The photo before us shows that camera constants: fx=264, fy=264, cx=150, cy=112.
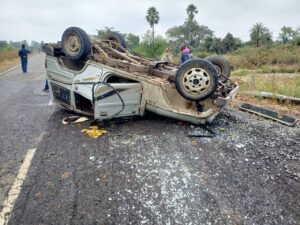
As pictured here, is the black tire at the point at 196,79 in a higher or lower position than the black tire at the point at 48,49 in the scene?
lower

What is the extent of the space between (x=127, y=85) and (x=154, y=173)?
186cm

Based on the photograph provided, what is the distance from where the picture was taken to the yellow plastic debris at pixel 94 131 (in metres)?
4.36

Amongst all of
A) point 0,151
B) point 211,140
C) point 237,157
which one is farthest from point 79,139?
point 237,157

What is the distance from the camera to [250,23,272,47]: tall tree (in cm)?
3755

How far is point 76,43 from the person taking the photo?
5125 mm

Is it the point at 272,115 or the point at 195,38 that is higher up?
Answer: the point at 195,38

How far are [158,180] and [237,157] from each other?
126 centimetres

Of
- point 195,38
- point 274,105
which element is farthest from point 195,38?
point 274,105

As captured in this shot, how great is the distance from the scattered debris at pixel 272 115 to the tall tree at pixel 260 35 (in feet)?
114

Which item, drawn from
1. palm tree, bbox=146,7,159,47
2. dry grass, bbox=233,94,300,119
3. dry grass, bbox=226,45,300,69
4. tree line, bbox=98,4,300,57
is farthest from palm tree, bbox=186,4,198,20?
dry grass, bbox=233,94,300,119

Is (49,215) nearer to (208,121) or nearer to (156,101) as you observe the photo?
(156,101)

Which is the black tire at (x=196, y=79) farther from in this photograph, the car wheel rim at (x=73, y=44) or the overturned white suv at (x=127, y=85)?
the car wheel rim at (x=73, y=44)

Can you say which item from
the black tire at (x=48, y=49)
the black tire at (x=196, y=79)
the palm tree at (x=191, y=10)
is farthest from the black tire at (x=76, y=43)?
the palm tree at (x=191, y=10)

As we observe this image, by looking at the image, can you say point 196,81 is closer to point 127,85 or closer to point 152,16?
point 127,85
